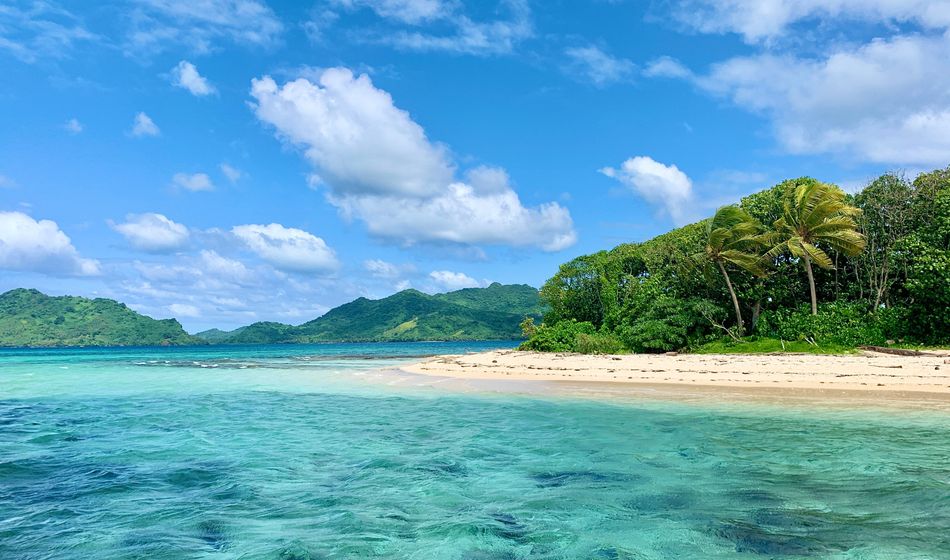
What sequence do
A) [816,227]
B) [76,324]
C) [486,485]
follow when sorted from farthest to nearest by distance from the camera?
[76,324]
[816,227]
[486,485]

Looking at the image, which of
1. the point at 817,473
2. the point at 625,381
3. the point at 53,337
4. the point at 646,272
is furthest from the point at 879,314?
the point at 53,337

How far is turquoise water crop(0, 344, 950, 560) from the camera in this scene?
6133 mm

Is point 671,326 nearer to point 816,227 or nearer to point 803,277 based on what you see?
point 803,277

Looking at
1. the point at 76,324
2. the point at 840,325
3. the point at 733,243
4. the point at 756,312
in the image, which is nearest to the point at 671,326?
the point at 756,312

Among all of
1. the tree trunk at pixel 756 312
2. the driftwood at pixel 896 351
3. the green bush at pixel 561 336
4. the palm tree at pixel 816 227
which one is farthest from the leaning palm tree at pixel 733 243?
the green bush at pixel 561 336

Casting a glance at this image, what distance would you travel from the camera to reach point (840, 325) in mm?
29625

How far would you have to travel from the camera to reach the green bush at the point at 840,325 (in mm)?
28609

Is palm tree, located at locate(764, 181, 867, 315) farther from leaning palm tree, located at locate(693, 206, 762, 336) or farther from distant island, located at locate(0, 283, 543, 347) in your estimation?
distant island, located at locate(0, 283, 543, 347)

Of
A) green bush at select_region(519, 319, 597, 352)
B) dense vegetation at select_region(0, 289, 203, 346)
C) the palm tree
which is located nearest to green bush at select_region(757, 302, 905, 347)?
the palm tree

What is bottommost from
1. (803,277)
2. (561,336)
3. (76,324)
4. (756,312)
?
Result: (561,336)

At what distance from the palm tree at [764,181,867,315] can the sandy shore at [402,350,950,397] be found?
725 cm

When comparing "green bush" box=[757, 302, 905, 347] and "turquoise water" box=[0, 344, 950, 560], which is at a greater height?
"green bush" box=[757, 302, 905, 347]

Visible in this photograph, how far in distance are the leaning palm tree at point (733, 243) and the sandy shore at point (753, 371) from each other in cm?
692

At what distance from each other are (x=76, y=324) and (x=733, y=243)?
207m
